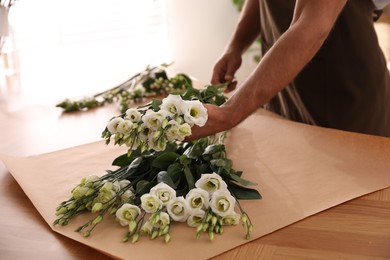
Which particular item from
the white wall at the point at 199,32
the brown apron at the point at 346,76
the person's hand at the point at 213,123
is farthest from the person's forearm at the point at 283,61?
the white wall at the point at 199,32

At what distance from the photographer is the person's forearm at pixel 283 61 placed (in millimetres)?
1431

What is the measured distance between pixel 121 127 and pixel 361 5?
1023mm

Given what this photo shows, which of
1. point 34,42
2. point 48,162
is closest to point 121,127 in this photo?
point 48,162

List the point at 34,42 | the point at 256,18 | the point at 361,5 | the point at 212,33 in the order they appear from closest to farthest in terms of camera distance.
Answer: the point at 361,5
the point at 256,18
the point at 34,42
the point at 212,33

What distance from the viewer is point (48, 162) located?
Result: 163 centimetres

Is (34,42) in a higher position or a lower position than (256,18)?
lower

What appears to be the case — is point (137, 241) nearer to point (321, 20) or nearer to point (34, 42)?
point (321, 20)

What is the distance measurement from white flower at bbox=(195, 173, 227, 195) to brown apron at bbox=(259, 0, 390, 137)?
813 millimetres

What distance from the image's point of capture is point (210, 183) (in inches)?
51.5

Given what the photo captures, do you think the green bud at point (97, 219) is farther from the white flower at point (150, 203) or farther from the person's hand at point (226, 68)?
the person's hand at point (226, 68)

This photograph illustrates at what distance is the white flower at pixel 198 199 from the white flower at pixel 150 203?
0.06 meters

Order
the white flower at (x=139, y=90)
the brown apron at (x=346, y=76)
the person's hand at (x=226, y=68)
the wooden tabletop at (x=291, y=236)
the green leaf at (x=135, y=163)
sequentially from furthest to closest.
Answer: the white flower at (x=139, y=90)
the person's hand at (x=226, y=68)
the brown apron at (x=346, y=76)
the green leaf at (x=135, y=163)
the wooden tabletop at (x=291, y=236)

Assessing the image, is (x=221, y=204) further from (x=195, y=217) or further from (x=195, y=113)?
(x=195, y=113)

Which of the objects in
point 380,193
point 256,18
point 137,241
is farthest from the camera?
point 256,18
